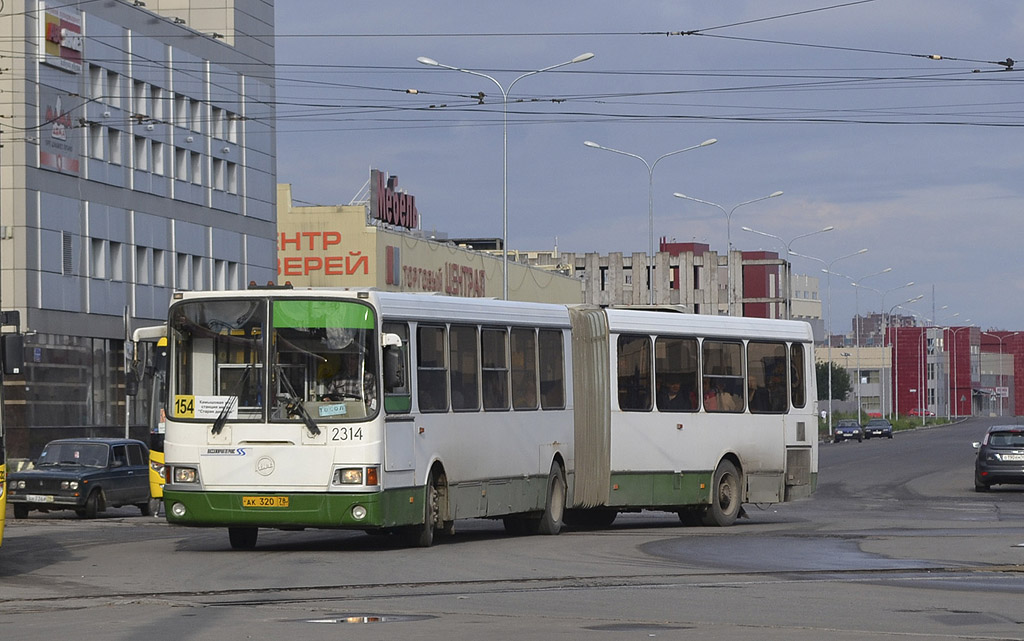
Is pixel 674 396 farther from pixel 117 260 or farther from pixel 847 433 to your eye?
pixel 847 433

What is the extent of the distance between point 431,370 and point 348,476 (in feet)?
6.29

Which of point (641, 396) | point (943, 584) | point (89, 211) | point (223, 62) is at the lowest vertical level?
point (943, 584)

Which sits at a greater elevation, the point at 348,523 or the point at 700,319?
the point at 700,319

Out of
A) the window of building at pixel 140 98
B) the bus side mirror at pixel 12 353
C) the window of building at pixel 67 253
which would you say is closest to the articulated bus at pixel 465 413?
the bus side mirror at pixel 12 353

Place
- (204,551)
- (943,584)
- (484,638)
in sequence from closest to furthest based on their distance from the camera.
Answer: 1. (484,638)
2. (943,584)
3. (204,551)

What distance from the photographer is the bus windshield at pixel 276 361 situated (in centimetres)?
1780

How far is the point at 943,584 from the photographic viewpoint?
1484cm

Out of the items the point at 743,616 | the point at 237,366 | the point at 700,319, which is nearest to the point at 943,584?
the point at 743,616

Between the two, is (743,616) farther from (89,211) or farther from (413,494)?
(89,211)

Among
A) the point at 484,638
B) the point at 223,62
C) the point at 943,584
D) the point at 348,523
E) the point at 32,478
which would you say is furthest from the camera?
the point at 223,62

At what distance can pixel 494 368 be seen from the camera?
799 inches

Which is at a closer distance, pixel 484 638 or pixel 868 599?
pixel 484 638

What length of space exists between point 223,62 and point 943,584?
47.5 metres

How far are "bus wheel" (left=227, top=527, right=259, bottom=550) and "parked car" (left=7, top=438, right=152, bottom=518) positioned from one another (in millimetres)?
9575
